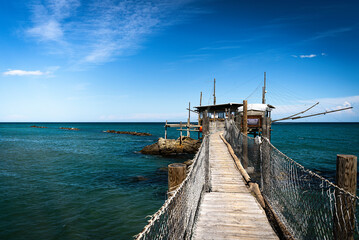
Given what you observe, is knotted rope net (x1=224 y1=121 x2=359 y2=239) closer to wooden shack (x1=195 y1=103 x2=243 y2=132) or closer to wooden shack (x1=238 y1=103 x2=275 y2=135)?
wooden shack (x1=238 y1=103 x2=275 y2=135)

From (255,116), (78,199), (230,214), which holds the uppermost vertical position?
(255,116)

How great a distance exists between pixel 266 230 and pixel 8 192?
544 inches

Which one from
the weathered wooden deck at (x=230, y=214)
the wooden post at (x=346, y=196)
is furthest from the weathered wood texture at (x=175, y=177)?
the wooden post at (x=346, y=196)

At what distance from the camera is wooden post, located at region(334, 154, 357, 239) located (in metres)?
2.89

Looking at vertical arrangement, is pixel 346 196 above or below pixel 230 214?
above

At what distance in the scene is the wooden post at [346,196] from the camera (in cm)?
289

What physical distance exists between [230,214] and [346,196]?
117 inches

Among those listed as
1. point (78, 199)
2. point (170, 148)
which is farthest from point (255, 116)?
point (78, 199)

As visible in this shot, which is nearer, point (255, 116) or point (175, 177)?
point (175, 177)

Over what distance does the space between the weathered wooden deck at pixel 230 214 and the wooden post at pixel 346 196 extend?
1.63 metres

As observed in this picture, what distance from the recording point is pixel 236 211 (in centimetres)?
555

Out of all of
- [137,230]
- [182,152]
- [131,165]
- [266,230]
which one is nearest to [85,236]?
[137,230]

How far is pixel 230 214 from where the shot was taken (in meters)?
5.38

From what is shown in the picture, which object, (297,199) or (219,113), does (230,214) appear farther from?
(219,113)
